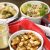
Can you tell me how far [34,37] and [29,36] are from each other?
25 millimetres

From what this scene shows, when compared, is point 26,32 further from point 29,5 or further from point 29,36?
point 29,5

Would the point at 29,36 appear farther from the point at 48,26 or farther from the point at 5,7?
the point at 5,7

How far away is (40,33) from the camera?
945 millimetres

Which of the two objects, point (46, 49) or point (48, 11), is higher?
point (48, 11)

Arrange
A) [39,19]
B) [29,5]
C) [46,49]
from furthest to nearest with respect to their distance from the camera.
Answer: [29,5], [39,19], [46,49]

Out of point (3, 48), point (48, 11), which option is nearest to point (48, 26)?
point (48, 11)

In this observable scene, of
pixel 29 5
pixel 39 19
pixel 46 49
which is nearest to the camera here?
pixel 46 49

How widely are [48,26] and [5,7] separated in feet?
0.95

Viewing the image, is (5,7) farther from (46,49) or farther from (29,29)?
(46,49)

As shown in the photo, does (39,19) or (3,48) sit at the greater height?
(39,19)

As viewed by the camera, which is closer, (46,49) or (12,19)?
(46,49)

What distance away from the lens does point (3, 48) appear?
952mm

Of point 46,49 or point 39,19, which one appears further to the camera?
point 39,19

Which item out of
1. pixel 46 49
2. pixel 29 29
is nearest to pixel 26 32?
pixel 29 29
